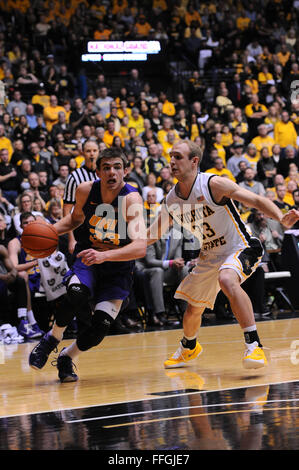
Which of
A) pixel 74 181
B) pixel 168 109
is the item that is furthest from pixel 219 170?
pixel 74 181

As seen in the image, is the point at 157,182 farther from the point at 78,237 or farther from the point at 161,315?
the point at 78,237

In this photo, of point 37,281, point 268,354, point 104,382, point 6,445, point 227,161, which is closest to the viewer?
point 6,445

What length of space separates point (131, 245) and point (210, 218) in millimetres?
775

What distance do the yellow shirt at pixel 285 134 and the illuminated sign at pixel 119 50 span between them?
4.15 meters

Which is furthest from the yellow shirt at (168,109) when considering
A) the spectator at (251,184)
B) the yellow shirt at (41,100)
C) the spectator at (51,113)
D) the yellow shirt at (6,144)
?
the yellow shirt at (6,144)

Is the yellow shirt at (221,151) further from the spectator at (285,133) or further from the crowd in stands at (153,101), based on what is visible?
the spectator at (285,133)

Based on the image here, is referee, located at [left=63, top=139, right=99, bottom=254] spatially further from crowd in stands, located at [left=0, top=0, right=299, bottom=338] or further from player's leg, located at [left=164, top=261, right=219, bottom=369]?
crowd in stands, located at [left=0, top=0, right=299, bottom=338]

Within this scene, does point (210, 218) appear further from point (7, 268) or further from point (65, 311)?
point (7, 268)

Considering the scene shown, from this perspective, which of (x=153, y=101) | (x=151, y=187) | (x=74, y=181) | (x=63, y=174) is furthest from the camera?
(x=153, y=101)

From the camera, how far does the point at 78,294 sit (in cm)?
512

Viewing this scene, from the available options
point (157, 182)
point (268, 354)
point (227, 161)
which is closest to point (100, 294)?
point (268, 354)

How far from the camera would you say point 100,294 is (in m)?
5.31

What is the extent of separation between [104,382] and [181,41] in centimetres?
1466

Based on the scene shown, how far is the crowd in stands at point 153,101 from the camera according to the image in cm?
1126
